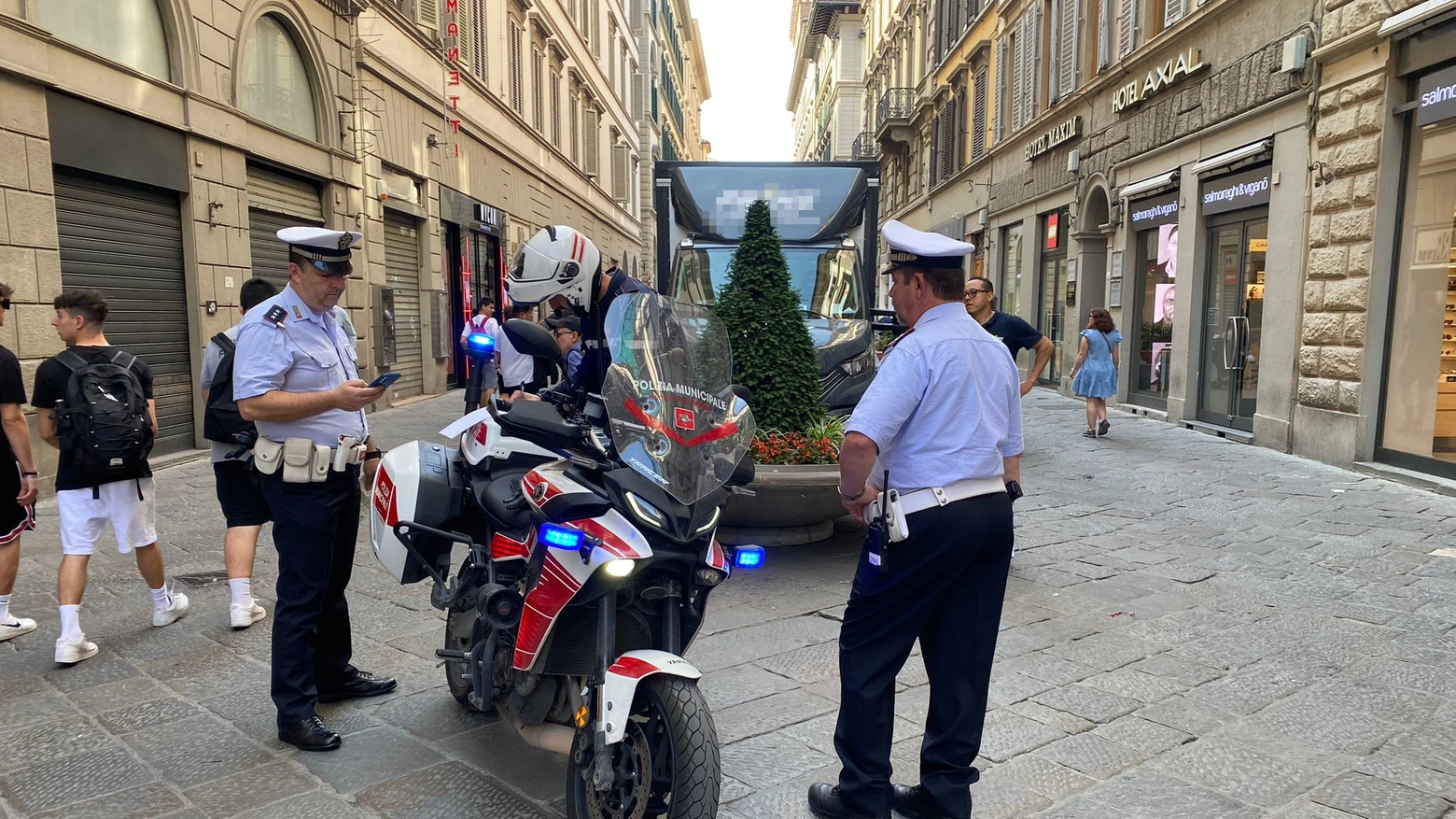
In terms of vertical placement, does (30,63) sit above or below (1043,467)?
above

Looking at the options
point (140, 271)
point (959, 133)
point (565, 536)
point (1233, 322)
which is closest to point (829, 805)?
point (565, 536)

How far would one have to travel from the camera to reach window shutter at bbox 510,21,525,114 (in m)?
21.2

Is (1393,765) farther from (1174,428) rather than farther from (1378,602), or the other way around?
(1174,428)

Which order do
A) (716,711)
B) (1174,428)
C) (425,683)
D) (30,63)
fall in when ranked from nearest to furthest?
(716,711) < (425,683) < (30,63) < (1174,428)

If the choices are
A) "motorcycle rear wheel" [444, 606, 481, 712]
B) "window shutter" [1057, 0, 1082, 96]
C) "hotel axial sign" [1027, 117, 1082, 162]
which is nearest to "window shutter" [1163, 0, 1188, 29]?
"window shutter" [1057, 0, 1082, 96]

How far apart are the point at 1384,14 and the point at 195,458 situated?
466 inches

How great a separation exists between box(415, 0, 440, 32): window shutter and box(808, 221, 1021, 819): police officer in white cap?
15.3 metres

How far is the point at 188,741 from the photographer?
3.35 meters

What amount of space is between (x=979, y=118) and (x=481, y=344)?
22.4 m

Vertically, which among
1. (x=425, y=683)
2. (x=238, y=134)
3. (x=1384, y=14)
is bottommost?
(x=425, y=683)

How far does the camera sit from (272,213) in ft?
37.2

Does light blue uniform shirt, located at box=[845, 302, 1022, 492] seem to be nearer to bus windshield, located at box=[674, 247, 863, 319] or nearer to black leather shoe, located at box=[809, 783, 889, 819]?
black leather shoe, located at box=[809, 783, 889, 819]

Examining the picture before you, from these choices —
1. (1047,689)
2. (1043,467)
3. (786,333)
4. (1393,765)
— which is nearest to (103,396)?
(786,333)

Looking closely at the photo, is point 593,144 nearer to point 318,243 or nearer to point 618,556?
point 318,243
